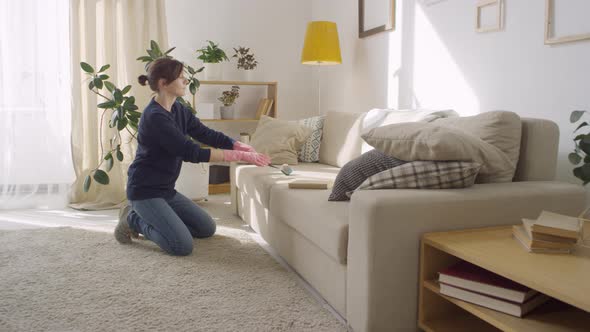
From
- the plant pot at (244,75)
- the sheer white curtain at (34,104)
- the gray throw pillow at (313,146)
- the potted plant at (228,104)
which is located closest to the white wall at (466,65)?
the gray throw pillow at (313,146)

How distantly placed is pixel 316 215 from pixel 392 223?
493mm

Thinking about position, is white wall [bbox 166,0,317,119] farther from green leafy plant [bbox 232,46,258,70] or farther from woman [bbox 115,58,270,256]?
woman [bbox 115,58,270,256]

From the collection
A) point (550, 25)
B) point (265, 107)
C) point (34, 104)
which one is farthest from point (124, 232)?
point (550, 25)

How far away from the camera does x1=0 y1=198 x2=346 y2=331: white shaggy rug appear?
6.29ft

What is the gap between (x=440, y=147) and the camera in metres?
1.77

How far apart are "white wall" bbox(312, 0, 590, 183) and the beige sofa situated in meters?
0.32

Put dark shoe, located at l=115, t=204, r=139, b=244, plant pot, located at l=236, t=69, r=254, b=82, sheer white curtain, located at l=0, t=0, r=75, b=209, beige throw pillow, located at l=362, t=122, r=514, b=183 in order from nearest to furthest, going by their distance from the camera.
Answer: beige throw pillow, located at l=362, t=122, r=514, b=183 < dark shoe, located at l=115, t=204, r=139, b=244 < sheer white curtain, located at l=0, t=0, r=75, b=209 < plant pot, located at l=236, t=69, r=254, b=82

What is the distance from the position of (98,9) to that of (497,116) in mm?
3325

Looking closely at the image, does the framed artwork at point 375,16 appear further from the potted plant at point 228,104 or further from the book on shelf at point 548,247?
the book on shelf at point 548,247

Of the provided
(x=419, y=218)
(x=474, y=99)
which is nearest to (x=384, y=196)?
(x=419, y=218)

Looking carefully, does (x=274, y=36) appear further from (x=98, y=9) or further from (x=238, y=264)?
(x=238, y=264)

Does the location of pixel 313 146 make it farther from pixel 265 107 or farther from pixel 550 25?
pixel 550 25

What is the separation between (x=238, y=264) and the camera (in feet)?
8.51

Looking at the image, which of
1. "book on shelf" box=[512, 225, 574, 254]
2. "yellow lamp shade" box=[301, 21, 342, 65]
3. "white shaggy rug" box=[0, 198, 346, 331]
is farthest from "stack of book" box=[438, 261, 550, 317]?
"yellow lamp shade" box=[301, 21, 342, 65]
